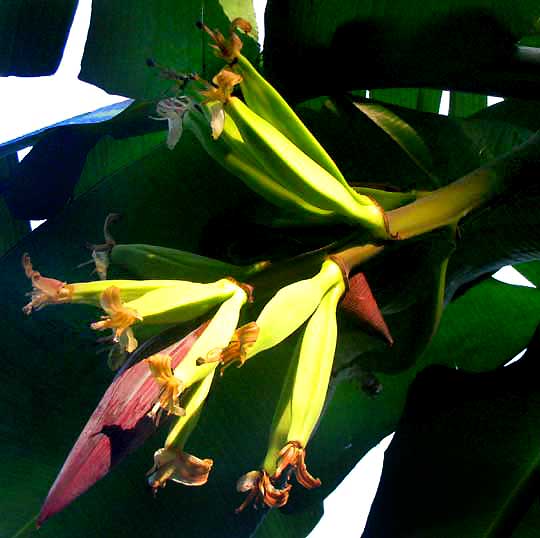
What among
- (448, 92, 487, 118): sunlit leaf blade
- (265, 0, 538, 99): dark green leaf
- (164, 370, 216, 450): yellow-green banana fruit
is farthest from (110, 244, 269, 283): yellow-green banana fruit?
(448, 92, 487, 118): sunlit leaf blade

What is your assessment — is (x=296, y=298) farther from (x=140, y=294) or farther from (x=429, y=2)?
(x=429, y=2)

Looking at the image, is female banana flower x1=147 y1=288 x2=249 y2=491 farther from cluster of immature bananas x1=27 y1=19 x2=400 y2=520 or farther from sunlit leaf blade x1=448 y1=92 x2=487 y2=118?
sunlit leaf blade x1=448 y1=92 x2=487 y2=118

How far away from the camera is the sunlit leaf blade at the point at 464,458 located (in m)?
0.74

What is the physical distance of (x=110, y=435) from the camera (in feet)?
1.46

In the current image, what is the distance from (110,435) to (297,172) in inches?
8.2

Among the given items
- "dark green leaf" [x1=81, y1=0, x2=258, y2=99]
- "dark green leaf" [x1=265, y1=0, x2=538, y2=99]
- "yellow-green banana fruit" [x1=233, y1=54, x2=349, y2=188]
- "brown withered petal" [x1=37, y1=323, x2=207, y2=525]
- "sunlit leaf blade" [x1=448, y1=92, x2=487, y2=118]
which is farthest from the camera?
"sunlit leaf blade" [x1=448, y1=92, x2=487, y2=118]

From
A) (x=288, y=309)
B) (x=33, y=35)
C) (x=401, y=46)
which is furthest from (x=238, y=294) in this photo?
(x=33, y=35)

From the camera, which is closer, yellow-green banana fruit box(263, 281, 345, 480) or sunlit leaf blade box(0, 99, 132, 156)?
yellow-green banana fruit box(263, 281, 345, 480)

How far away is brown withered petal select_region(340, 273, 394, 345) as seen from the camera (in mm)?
549

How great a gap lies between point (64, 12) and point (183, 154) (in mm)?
216

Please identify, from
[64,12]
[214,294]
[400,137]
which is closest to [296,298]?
[214,294]

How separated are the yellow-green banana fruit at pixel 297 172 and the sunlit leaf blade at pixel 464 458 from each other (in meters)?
0.31

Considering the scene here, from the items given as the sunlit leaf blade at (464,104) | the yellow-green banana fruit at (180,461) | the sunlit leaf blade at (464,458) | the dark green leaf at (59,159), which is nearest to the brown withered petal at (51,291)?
the yellow-green banana fruit at (180,461)

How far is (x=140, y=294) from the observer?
504 mm
